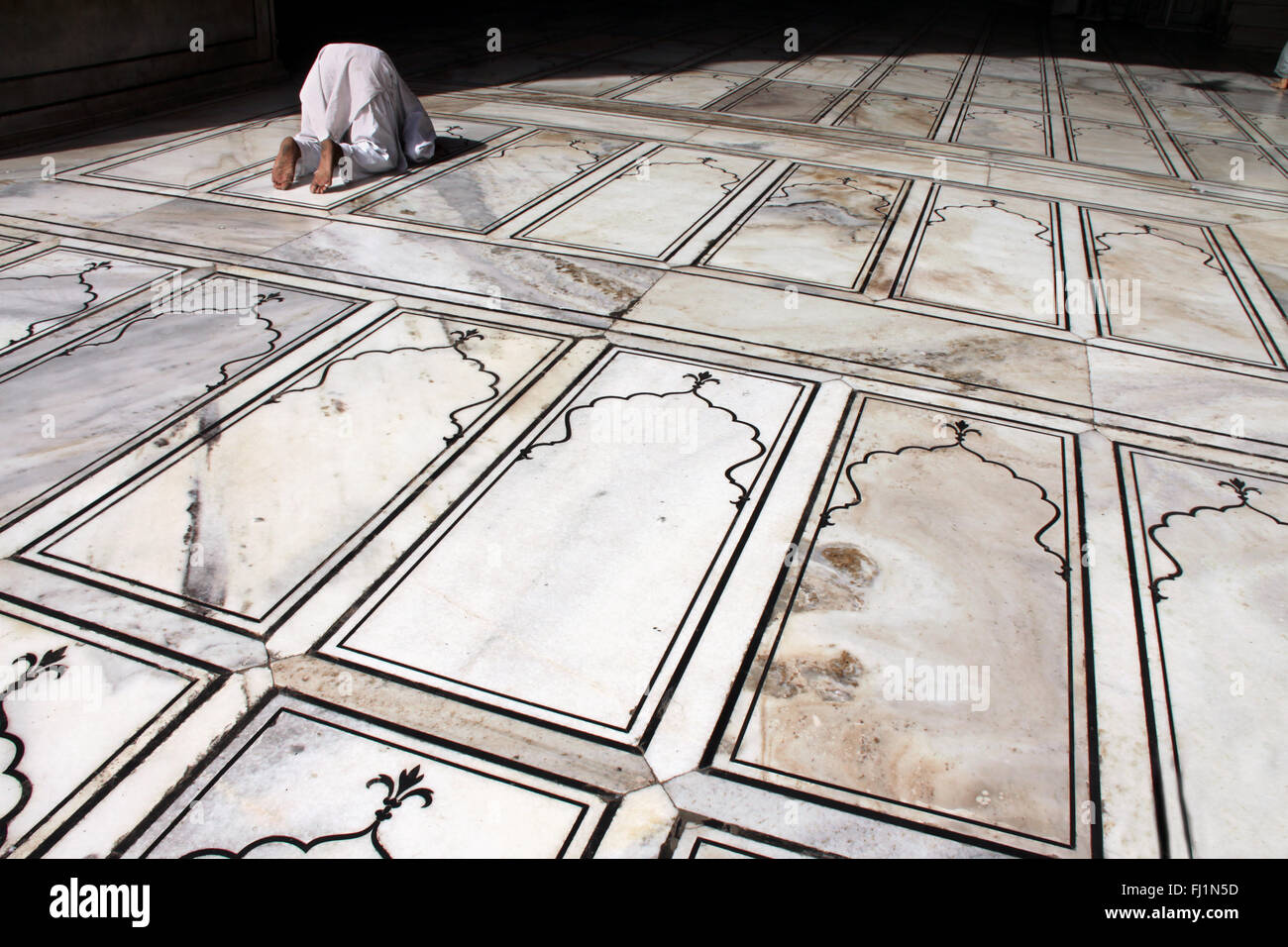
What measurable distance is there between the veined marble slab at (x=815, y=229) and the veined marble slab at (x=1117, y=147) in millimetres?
1028

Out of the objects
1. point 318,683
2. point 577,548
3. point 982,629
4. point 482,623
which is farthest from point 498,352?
point 982,629

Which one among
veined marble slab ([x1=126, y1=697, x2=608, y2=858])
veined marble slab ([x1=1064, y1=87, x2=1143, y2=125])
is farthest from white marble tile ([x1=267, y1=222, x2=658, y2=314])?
veined marble slab ([x1=1064, y1=87, x2=1143, y2=125])

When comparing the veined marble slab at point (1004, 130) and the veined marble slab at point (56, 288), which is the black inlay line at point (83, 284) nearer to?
the veined marble slab at point (56, 288)

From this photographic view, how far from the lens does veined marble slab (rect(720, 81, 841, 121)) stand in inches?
149

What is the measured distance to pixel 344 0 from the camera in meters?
6.21

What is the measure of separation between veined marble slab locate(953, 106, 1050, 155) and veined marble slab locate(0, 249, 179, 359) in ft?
9.39

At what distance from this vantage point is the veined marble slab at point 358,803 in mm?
844

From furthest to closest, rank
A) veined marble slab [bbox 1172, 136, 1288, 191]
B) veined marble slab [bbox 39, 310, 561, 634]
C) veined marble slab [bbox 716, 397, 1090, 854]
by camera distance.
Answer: veined marble slab [bbox 1172, 136, 1288, 191] < veined marble slab [bbox 39, 310, 561, 634] < veined marble slab [bbox 716, 397, 1090, 854]

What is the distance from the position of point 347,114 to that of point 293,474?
1.66 m

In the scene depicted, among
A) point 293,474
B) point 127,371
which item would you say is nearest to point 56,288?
point 127,371

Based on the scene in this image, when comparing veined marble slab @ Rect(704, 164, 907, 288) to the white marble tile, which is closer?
the white marble tile

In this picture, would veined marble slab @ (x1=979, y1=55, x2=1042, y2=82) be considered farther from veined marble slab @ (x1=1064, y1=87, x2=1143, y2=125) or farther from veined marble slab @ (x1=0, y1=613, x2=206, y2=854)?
veined marble slab @ (x1=0, y1=613, x2=206, y2=854)

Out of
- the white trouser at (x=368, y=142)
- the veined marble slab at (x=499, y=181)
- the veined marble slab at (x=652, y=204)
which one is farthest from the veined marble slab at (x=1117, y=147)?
the white trouser at (x=368, y=142)
